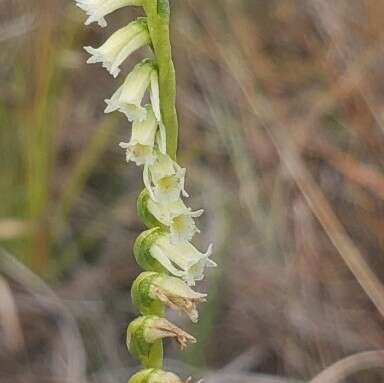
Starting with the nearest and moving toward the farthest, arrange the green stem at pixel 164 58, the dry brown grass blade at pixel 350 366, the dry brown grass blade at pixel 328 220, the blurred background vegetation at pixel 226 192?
1. the green stem at pixel 164 58
2. the dry brown grass blade at pixel 350 366
3. the dry brown grass blade at pixel 328 220
4. the blurred background vegetation at pixel 226 192

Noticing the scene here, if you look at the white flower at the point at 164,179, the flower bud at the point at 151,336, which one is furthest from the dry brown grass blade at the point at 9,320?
the white flower at the point at 164,179

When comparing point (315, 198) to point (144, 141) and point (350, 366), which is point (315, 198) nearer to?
point (350, 366)

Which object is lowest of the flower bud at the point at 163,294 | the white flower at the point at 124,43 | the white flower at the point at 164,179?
the flower bud at the point at 163,294

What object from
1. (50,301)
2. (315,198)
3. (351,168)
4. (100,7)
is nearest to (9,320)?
(50,301)

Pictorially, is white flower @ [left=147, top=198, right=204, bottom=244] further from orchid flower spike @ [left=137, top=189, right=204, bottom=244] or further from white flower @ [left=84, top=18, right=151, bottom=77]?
white flower @ [left=84, top=18, right=151, bottom=77]

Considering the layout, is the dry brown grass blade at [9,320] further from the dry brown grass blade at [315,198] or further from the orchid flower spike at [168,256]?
the orchid flower spike at [168,256]

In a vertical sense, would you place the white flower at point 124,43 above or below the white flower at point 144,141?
above
